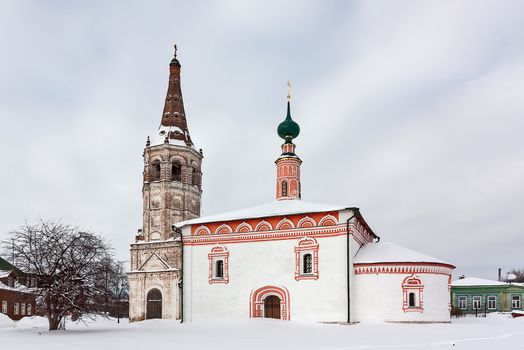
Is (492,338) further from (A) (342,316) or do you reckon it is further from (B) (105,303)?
(B) (105,303)

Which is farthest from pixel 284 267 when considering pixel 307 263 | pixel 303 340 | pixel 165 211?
pixel 165 211

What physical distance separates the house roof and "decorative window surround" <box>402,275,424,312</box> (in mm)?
780

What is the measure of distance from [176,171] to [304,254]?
1009 cm

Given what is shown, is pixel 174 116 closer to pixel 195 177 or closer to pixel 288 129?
pixel 195 177

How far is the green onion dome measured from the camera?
1077 inches

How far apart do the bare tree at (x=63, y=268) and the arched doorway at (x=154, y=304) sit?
692cm

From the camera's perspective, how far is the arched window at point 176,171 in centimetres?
2879

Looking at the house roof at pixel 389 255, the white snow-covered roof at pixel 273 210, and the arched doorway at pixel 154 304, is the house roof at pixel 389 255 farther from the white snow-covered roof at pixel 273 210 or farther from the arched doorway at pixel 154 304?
the arched doorway at pixel 154 304

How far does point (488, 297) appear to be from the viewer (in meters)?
42.7

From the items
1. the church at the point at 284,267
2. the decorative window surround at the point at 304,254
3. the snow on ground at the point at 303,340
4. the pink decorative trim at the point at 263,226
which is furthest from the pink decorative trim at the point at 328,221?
the snow on ground at the point at 303,340

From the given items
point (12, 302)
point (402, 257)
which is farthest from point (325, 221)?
point (12, 302)

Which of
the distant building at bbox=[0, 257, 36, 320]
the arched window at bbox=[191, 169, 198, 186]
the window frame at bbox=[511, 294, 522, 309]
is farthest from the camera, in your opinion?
the window frame at bbox=[511, 294, 522, 309]

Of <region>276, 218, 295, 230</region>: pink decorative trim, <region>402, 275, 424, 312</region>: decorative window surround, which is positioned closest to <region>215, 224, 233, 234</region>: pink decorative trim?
<region>276, 218, 295, 230</region>: pink decorative trim

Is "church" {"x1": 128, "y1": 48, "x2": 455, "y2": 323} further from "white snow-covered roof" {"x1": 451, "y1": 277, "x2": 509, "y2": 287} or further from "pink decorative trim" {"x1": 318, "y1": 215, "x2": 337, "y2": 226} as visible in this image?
"white snow-covered roof" {"x1": 451, "y1": 277, "x2": 509, "y2": 287}
